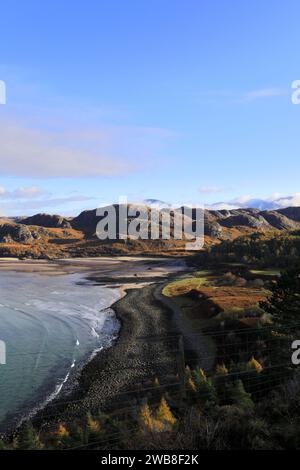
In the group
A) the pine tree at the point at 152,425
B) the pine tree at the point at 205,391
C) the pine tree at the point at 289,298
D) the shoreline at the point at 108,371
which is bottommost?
the shoreline at the point at 108,371

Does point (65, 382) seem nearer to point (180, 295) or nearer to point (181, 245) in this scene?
point (180, 295)

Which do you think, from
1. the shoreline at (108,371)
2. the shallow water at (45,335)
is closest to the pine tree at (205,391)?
the shoreline at (108,371)

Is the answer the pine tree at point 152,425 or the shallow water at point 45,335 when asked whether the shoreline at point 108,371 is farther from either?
the pine tree at point 152,425

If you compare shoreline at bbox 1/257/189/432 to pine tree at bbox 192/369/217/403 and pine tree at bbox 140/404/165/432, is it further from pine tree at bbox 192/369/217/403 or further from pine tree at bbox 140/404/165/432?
pine tree at bbox 140/404/165/432

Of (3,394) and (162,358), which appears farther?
(162,358)

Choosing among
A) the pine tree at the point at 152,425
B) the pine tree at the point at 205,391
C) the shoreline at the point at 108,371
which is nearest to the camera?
the pine tree at the point at 152,425

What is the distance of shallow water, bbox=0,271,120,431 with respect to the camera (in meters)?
27.3

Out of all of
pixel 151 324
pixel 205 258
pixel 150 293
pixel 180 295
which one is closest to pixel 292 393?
pixel 151 324

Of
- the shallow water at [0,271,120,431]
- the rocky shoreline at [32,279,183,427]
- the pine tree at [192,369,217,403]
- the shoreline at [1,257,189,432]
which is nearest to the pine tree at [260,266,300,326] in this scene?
the pine tree at [192,369,217,403]

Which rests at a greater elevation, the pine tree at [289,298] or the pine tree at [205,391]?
the pine tree at [289,298]

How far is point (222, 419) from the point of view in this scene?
9.84 m

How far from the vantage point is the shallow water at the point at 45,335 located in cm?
2734

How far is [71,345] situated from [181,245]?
493 ft

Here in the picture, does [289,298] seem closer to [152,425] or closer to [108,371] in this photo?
[108,371]
